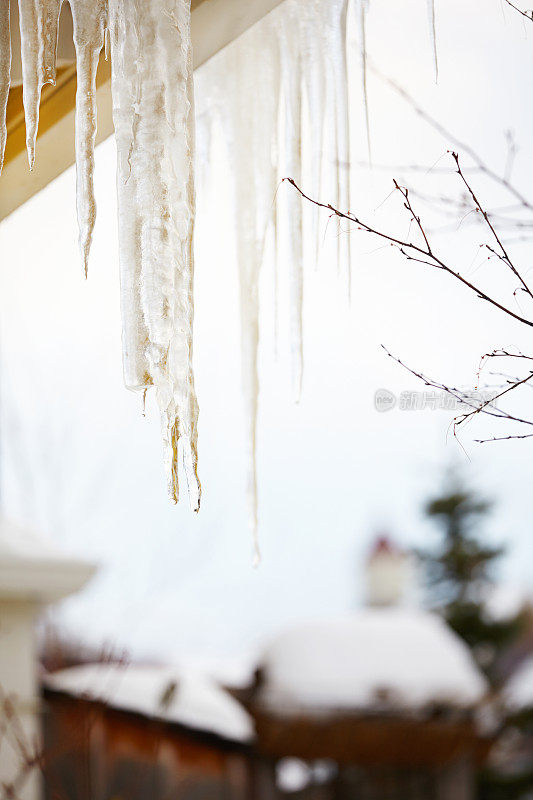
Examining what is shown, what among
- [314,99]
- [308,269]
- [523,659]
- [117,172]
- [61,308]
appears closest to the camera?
[117,172]

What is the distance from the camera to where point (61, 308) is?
25.9ft

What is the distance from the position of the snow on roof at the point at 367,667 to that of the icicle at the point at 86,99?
4.49m

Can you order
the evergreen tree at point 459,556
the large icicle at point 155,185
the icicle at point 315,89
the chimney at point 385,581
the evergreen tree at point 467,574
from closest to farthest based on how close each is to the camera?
the large icicle at point 155,185 → the icicle at point 315,89 → the chimney at point 385,581 → the evergreen tree at point 467,574 → the evergreen tree at point 459,556

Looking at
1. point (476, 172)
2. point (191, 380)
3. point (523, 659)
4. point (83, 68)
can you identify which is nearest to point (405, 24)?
point (476, 172)

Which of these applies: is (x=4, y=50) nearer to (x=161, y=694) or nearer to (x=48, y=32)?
(x=48, y=32)

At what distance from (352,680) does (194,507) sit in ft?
15.0

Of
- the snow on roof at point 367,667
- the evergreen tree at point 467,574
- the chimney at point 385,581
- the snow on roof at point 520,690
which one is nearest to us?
the snow on roof at point 367,667

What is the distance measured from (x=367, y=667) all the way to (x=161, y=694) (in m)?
1.71

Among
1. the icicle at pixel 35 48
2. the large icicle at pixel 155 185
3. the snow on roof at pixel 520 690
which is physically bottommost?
the snow on roof at pixel 520 690

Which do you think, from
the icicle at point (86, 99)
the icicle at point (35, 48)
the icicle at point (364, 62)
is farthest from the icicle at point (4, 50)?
the icicle at point (364, 62)

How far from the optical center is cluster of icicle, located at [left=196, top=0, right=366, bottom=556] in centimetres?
132

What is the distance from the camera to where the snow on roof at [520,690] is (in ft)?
30.3

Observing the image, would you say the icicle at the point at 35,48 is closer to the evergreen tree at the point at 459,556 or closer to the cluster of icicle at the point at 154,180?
the cluster of icicle at the point at 154,180

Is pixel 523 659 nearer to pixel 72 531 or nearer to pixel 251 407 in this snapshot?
pixel 72 531
